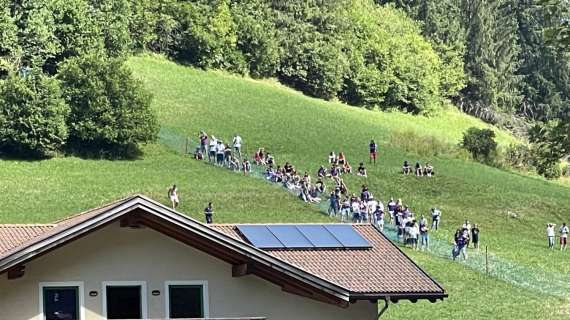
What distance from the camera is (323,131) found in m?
92.8

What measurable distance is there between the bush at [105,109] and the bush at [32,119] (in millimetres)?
1305

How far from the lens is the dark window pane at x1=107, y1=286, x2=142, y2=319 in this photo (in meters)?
23.5

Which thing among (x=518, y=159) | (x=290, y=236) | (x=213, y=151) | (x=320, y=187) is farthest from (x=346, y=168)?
(x=290, y=236)

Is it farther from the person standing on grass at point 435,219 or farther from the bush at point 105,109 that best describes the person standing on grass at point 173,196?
the bush at point 105,109

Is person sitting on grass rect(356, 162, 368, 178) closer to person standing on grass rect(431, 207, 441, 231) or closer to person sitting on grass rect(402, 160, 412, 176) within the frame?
person sitting on grass rect(402, 160, 412, 176)

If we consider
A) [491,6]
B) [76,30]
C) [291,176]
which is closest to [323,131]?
[76,30]

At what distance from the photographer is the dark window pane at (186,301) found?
78.1 ft

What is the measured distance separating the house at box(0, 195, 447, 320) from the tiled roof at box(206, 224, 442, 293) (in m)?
0.04

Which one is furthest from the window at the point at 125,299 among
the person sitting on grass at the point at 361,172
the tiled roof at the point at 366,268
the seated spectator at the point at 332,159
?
the seated spectator at the point at 332,159

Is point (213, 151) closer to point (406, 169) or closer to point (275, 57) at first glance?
point (406, 169)

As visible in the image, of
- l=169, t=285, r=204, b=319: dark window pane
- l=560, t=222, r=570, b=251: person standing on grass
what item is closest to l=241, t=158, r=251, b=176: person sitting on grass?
l=560, t=222, r=570, b=251: person standing on grass

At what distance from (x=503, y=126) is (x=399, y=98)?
2252 centimetres

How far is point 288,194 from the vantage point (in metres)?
65.0

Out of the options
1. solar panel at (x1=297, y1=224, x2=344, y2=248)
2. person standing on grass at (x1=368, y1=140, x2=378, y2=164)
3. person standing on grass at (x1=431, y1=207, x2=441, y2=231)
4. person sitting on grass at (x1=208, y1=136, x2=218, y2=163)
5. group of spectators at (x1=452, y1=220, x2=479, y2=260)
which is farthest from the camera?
person standing on grass at (x1=368, y1=140, x2=378, y2=164)
